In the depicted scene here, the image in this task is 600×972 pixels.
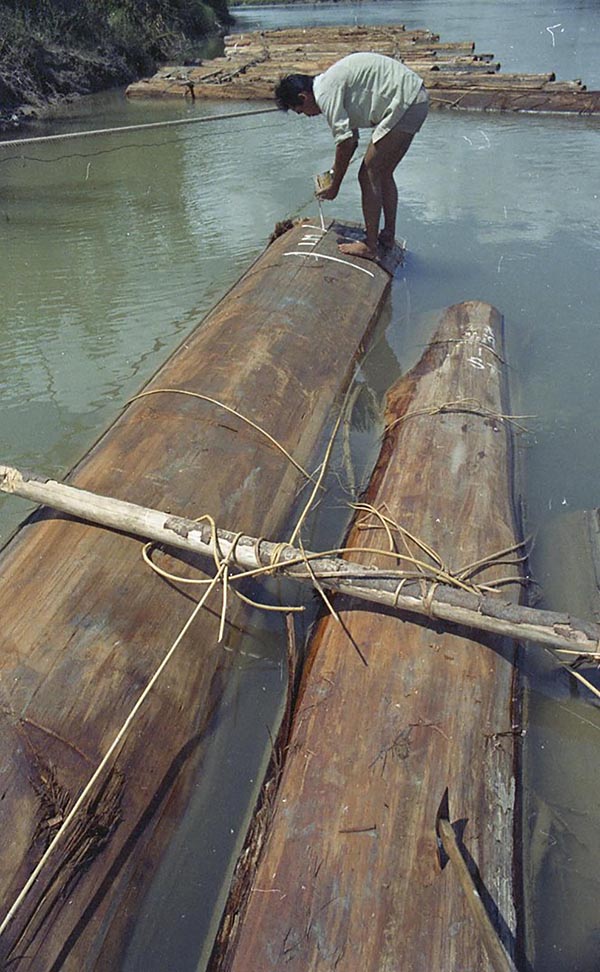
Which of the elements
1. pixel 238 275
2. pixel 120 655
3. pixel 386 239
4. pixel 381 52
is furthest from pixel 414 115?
pixel 381 52

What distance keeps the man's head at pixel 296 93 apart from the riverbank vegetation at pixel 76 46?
1163 centimetres

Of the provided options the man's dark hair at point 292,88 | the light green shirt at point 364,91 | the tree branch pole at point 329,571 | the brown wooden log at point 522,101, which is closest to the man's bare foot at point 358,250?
the light green shirt at point 364,91

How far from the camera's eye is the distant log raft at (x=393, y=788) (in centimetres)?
188

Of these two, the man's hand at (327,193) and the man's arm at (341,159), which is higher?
the man's arm at (341,159)

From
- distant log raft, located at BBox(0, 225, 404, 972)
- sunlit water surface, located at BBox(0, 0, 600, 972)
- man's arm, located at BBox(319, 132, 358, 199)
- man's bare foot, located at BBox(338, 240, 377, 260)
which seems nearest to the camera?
distant log raft, located at BBox(0, 225, 404, 972)

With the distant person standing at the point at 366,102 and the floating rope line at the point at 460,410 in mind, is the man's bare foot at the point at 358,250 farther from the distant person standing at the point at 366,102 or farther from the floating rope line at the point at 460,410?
the floating rope line at the point at 460,410

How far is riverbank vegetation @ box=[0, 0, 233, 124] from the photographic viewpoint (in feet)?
52.2

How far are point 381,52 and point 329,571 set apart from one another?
2096 centimetres

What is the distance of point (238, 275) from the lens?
734 cm

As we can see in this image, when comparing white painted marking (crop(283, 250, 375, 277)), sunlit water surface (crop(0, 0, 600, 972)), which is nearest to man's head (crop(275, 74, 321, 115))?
white painted marking (crop(283, 250, 375, 277))

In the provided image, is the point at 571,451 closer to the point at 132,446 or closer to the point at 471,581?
the point at 471,581

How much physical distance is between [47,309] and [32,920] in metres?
5.93

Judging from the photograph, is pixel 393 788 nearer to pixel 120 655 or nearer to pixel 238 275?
pixel 120 655

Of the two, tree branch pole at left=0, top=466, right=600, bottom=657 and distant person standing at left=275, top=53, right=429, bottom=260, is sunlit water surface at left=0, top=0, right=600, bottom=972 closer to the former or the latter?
tree branch pole at left=0, top=466, right=600, bottom=657
